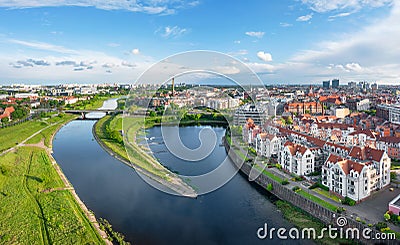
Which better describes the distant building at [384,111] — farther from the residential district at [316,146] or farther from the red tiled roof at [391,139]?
the red tiled roof at [391,139]

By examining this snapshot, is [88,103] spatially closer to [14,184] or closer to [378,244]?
[14,184]

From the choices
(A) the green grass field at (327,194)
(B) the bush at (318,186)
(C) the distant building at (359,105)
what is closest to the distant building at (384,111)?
(C) the distant building at (359,105)

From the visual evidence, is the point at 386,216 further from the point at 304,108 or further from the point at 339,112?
the point at 304,108

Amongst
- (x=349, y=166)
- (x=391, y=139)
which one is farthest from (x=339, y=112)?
(x=349, y=166)

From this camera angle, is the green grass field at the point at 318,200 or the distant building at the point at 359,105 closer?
the green grass field at the point at 318,200

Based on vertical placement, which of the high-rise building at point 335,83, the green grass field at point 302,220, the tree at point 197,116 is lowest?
the green grass field at point 302,220

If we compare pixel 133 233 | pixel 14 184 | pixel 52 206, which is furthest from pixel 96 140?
pixel 133 233

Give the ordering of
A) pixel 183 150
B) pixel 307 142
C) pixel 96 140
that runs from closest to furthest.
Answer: pixel 183 150, pixel 307 142, pixel 96 140
